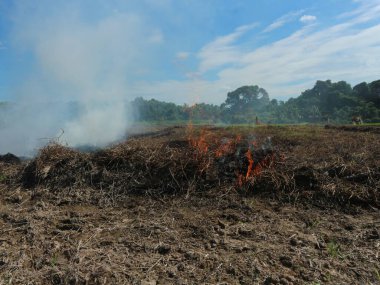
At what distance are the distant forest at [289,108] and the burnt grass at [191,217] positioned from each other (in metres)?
27.2

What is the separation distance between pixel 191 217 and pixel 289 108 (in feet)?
148

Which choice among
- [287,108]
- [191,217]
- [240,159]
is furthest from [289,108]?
[191,217]

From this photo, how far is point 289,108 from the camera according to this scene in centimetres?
4697

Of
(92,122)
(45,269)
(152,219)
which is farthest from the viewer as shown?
(92,122)

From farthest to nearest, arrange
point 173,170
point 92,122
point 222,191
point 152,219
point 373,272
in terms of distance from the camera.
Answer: point 92,122 < point 173,170 < point 222,191 < point 152,219 < point 373,272

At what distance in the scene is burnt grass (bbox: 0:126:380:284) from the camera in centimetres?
328

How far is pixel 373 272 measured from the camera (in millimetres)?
3168

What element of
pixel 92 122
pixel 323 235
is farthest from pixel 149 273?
pixel 92 122

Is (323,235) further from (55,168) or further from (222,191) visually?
(55,168)

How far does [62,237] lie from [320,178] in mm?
4019

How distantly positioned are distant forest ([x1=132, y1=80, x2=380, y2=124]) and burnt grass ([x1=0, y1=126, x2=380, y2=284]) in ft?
89.3

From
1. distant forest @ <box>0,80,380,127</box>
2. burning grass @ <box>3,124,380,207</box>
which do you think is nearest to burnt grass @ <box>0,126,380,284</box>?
burning grass @ <box>3,124,380,207</box>

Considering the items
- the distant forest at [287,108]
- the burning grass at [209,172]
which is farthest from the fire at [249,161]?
the distant forest at [287,108]

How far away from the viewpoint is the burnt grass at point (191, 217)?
328 centimetres
